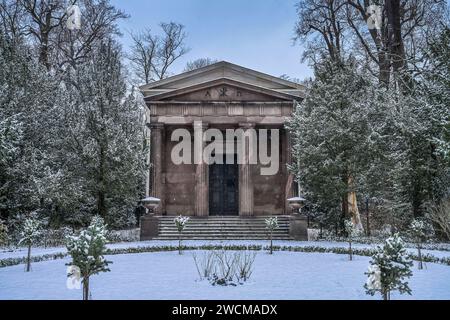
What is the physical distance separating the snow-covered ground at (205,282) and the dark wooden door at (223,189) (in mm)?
11173

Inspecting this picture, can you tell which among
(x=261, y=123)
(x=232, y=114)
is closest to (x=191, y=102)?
(x=232, y=114)

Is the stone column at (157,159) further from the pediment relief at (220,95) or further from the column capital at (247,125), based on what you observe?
the column capital at (247,125)

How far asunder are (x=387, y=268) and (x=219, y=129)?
59.7ft

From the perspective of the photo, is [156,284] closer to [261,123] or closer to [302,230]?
[302,230]

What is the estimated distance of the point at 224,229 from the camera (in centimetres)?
1997

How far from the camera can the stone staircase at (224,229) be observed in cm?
1934

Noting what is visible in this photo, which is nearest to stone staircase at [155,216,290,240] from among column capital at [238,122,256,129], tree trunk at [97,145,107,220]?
tree trunk at [97,145,107,220]

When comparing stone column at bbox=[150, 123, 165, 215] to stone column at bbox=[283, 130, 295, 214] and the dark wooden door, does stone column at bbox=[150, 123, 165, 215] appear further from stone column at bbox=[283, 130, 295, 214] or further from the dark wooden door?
stone column at bbox=[283, 130, 295, 214]

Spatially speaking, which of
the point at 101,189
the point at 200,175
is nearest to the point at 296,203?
the point at 200,175

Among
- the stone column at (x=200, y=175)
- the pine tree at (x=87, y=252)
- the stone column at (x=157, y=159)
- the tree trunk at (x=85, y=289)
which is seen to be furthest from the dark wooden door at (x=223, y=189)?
the tree trunk at (x=85, y=289)

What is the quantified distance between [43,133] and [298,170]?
1193cm

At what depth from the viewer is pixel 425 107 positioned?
17109 millimetres

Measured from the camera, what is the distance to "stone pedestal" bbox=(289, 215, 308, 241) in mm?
18969

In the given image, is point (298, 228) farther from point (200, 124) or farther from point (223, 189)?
point (200, 124)
